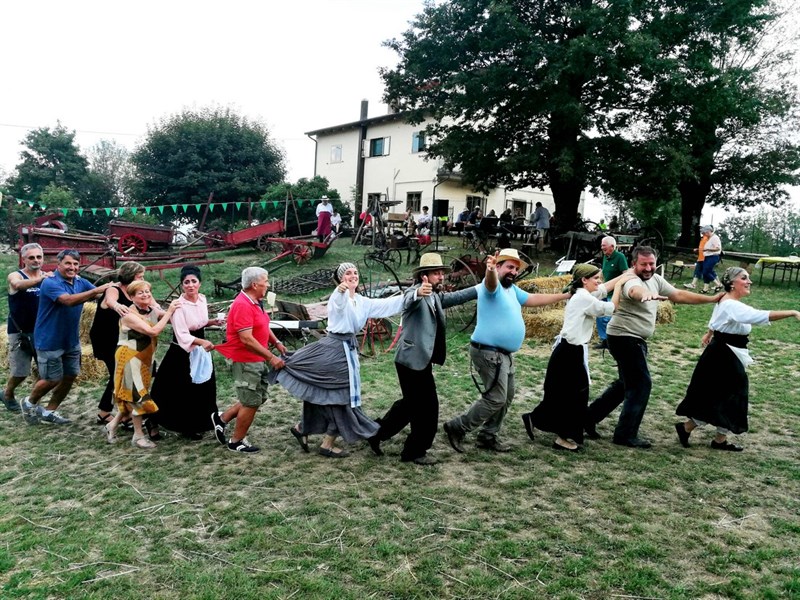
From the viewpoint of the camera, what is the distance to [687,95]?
50.4 feet

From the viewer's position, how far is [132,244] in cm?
1775

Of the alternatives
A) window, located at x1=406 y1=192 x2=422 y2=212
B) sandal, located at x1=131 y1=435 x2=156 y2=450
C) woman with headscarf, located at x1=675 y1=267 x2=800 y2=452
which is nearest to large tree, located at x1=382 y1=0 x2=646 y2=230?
window, located at x1=406 y1=192 x2=422 y2=212

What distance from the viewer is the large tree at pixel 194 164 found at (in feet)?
99.6

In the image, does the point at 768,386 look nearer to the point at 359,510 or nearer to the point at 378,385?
the point at 378,385

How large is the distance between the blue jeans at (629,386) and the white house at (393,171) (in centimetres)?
2272

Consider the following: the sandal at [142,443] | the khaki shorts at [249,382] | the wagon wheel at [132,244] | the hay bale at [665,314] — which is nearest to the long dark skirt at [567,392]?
the khaki shorts at [249,382]

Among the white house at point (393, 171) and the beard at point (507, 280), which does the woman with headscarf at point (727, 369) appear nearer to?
the beard at point (507, 280)

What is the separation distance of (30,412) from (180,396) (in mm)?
1805

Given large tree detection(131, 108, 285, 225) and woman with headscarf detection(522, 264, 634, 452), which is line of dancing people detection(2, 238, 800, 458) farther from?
large tree detection(131, 108, 285, 225)

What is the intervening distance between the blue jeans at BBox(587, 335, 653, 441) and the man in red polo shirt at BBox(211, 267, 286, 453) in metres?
2.81

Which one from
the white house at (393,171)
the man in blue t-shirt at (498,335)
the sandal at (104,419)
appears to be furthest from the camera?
the white house at (393,171)

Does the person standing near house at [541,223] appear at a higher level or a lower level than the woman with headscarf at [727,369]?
higher

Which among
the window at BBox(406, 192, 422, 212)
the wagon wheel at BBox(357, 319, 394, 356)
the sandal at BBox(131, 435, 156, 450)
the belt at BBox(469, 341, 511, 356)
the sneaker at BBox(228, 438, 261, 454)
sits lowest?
the sandal at BBox(131, 435, 156, 450)

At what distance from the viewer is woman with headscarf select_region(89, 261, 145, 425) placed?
197 inches
